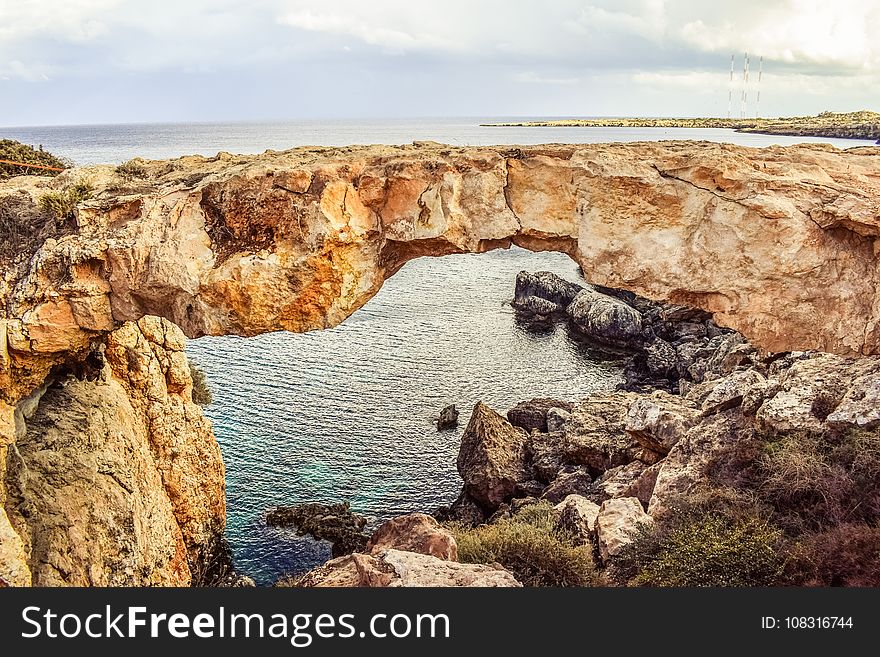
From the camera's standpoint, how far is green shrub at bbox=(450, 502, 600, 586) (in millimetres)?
9086

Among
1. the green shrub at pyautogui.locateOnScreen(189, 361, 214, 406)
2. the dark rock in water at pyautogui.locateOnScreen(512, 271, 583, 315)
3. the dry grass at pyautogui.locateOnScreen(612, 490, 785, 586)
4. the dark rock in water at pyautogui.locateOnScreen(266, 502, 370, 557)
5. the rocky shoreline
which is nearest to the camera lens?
the rocky shoreline

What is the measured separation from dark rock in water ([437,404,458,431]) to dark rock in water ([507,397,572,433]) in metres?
1.79

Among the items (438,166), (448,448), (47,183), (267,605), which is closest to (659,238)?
(438,166)

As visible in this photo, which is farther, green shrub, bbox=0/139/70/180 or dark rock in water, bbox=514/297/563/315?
dark rock in water, bbox=514/297/563/315

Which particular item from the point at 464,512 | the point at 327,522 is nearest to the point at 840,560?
the point at 464,512

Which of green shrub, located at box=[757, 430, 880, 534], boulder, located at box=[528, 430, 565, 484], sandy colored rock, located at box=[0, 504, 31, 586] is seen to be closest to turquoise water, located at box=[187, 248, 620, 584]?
boulder, located at box=[528, 430, 565, 484]

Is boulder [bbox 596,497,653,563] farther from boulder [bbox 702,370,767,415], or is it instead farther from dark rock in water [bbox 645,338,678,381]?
dark rock in water [bbox 645,338,678,381]

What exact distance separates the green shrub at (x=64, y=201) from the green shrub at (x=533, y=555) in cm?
755

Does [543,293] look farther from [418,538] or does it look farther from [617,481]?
[418,538]

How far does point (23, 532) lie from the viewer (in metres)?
8.80

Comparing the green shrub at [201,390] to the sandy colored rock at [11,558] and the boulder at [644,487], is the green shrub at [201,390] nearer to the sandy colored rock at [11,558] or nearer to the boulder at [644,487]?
the sandy colored rock at [11,558]

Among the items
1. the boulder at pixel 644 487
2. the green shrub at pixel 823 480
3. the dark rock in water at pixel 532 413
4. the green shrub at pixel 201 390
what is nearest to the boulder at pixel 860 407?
the green shrub at pixel 823 480

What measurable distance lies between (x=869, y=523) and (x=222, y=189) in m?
9.59

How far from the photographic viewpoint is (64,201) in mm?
9242
